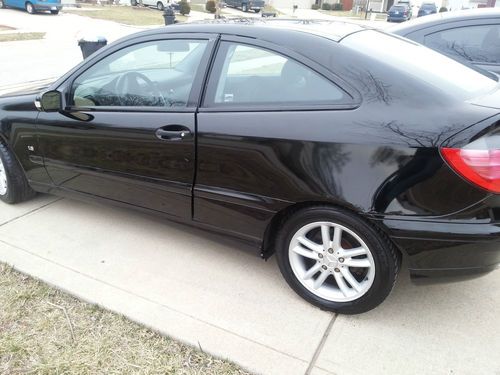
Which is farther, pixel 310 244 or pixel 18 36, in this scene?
pixel 18 36

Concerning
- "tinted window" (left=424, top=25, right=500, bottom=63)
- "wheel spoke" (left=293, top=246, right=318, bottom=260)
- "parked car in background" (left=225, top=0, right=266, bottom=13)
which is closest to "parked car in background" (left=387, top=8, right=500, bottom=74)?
"tinted window" (left=424, top=25, right=500, bottom=63)

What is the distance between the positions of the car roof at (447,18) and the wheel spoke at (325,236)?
2912mm

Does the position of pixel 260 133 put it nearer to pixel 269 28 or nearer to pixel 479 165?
pixel 269 28

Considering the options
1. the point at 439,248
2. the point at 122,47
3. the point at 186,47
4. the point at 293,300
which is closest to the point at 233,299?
the point at 293,300

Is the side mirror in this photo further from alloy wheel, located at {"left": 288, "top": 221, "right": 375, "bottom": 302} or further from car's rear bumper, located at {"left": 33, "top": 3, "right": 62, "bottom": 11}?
car's rear bumper, located at {"left": 33, "top": 3, "right": 62, "bottom": 11}

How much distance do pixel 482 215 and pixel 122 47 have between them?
2444 mm

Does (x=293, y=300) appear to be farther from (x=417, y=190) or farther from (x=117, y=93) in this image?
(x=117, y=93)

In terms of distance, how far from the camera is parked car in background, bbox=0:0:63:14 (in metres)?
23.2

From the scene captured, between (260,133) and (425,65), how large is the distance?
3.37 ft

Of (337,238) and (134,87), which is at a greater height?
(134,87)

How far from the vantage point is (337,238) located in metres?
2.44

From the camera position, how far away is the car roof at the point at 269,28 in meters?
2.60

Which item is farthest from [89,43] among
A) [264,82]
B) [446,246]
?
[446,246]

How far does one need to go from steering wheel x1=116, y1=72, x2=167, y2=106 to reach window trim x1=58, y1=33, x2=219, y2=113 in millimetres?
108
